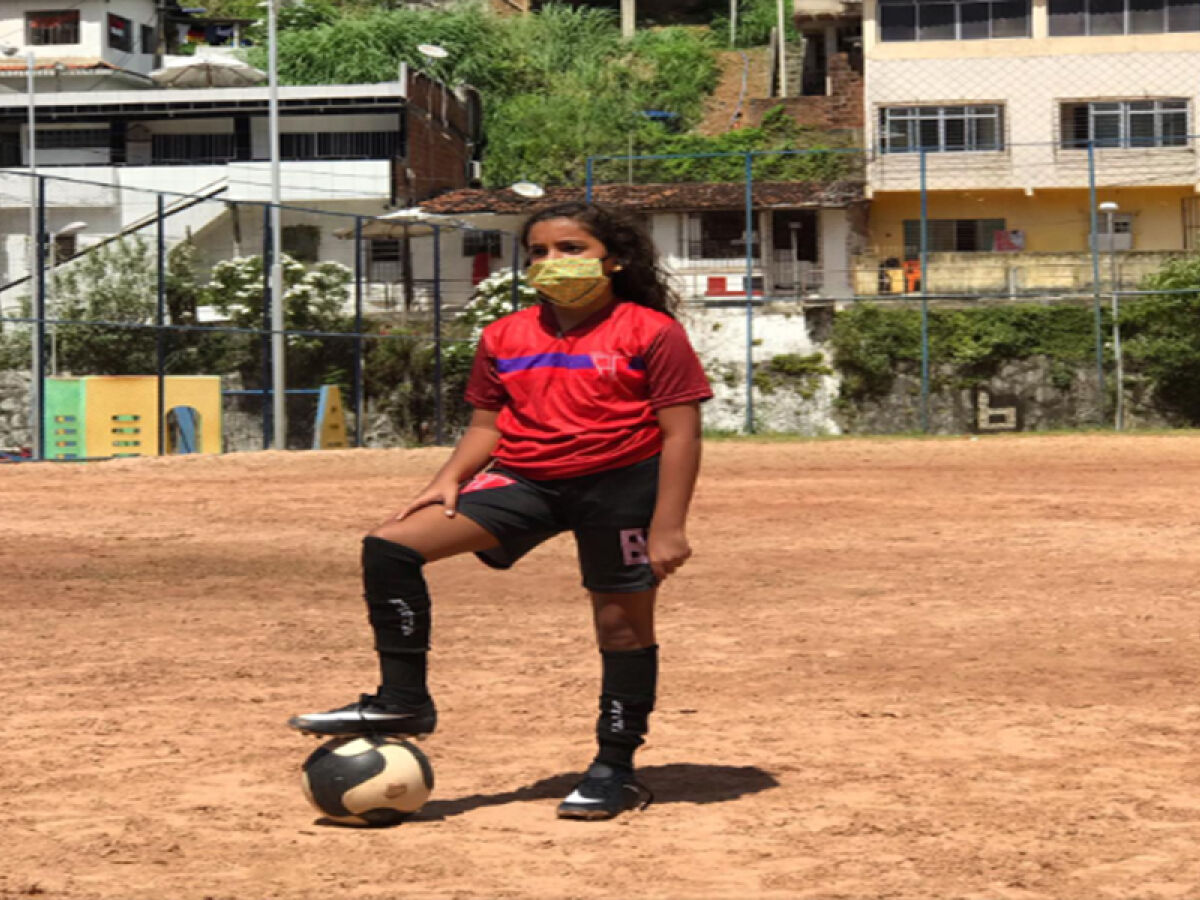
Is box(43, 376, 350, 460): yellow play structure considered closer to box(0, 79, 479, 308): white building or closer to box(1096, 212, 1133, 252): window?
box(0, 79, 479, 308): white building

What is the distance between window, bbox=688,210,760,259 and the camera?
48.9 m

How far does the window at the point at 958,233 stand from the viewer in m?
49.8

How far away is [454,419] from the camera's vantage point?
112 ft

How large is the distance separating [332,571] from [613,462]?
7.51m

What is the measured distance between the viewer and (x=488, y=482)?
5.54 m

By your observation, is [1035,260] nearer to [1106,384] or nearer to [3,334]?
[1106,384]

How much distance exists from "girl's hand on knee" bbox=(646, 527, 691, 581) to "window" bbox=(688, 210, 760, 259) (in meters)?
43.8

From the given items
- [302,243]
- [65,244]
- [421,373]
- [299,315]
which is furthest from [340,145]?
[421,373]

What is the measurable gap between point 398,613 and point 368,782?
0.49 meters

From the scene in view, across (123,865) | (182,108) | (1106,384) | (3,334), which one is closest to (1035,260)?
(1106,384)

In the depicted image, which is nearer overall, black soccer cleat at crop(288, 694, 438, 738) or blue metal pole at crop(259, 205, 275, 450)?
black soccer cleat at crop(288, 694, 438, 738)

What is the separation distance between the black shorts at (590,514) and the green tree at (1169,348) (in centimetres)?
3216

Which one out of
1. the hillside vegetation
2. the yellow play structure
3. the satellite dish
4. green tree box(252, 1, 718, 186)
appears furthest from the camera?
green tree box(252, 1, 718, 186)

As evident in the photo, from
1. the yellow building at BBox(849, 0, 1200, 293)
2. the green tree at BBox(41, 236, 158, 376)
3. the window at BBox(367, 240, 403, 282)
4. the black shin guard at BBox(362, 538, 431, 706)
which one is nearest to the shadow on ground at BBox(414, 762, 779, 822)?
the black shin guard at BBox(362, 538, 431, 706)
